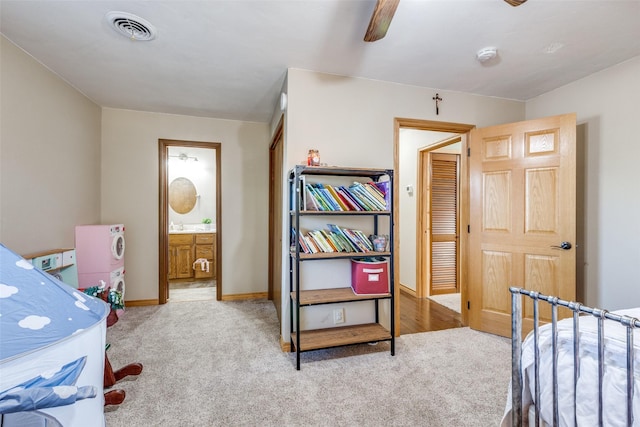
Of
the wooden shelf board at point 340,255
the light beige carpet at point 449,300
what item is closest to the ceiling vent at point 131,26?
the wooden shelf board at point 340,255

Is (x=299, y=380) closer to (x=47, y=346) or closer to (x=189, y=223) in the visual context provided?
(x=47, y=346)

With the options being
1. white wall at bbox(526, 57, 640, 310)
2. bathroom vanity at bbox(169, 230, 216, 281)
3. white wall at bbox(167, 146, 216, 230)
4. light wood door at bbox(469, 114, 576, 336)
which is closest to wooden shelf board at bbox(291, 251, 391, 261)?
light wood door at bbox(469, 114, 576, 336)

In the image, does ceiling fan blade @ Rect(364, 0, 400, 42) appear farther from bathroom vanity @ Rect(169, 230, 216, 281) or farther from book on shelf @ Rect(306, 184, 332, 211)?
bathroom vanity @ Rect(169, 230, 216, 281)

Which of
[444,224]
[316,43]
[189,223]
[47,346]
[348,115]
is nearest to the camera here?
[47,346]

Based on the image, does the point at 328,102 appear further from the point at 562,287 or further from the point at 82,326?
the point at 562,287

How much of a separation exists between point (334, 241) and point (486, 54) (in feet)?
6.09

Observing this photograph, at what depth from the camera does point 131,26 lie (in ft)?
6.06

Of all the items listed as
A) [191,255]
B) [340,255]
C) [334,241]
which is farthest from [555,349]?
[191,255]

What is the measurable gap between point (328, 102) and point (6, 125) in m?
2.43

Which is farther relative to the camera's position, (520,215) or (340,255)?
(520,215)

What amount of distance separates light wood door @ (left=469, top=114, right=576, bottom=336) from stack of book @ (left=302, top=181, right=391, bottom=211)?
1.19 m

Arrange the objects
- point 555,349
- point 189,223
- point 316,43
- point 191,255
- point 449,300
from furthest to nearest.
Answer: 1. point 189,223
2. point 191,255
3. point 449,300
4. point 316,43
5. point 555,349

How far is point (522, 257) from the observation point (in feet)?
8.43

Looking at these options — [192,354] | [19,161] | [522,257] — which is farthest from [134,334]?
[522,257]
